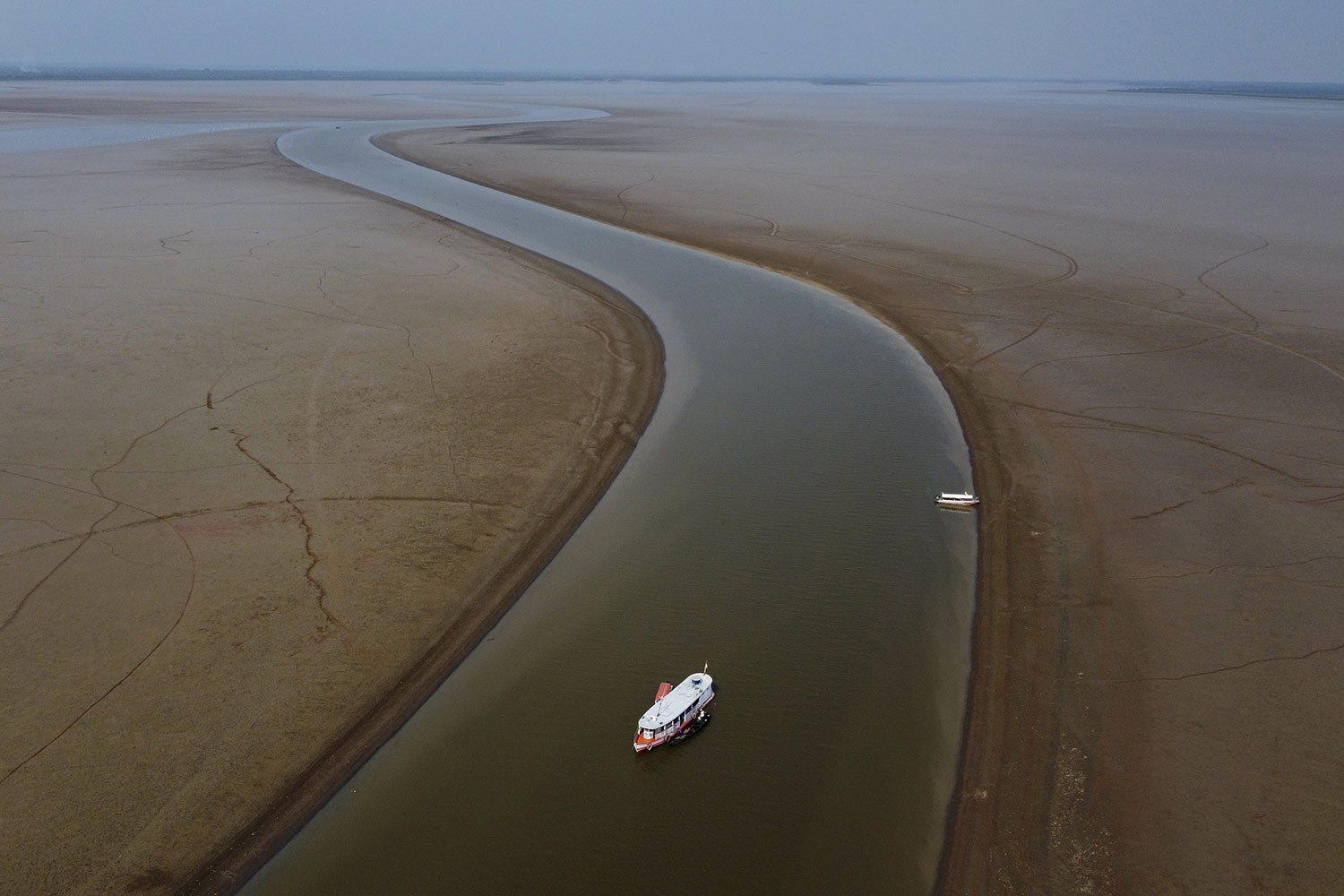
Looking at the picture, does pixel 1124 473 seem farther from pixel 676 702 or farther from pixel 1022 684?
pixel 676 702

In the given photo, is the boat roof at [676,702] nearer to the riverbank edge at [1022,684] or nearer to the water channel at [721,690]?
the water channel at [721,690]

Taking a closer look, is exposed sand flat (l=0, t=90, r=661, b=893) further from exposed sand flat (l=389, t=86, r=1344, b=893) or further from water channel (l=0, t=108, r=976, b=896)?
exposed sand flat (l=389, t=86, r=1344, b=893)

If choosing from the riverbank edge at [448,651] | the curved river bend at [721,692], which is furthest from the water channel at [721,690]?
the riverbank edge at [448,651]

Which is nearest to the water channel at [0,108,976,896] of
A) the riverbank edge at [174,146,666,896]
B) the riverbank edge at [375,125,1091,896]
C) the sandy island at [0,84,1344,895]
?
the riverbank edge at [174,146,666,896]

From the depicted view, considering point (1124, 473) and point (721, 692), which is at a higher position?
point (1124, 473)

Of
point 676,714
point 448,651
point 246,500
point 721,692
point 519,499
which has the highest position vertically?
point 246,500

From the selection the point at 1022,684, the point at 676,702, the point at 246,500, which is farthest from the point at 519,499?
the point at 1022,684

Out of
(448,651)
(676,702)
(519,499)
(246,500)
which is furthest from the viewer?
(519,499)
